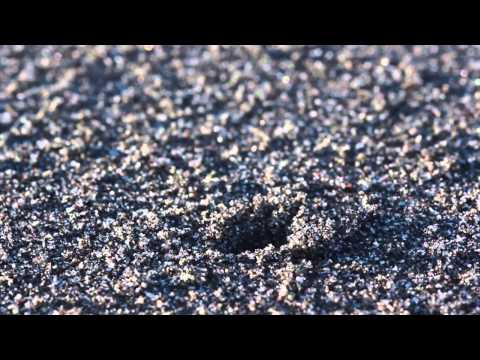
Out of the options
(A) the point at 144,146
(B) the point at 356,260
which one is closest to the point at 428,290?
(B) the point at 356,260

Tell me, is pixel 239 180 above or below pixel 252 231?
above

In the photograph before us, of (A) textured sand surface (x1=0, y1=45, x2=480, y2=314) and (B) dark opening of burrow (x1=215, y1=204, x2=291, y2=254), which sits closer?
(A) textured sand surface (x1=0, y1=45, x2=480, y2=314)

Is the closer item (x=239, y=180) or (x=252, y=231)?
(x=252, y=231)

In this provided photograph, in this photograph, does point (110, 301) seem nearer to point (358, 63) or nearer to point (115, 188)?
point (115, 188)

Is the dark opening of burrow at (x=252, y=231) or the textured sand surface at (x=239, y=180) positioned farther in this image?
the dark opening of burrow at (x=252, y=231)
